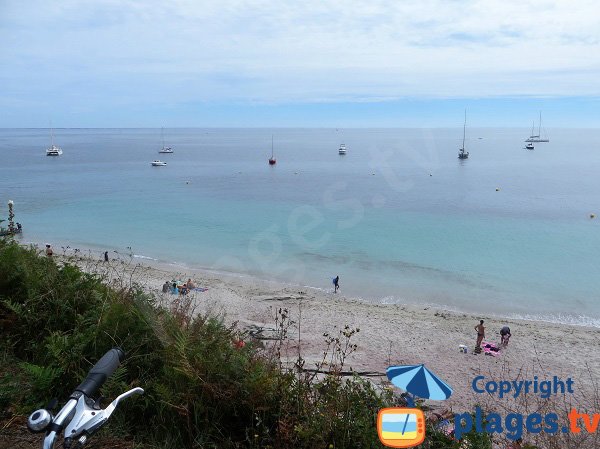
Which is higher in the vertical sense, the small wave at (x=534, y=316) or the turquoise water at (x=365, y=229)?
the turquoise water at (x=365, y=229)

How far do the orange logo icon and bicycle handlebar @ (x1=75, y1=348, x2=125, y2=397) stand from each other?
59.3 inches

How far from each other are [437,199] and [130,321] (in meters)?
48.4

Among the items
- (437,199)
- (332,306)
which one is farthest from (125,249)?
(437,199)

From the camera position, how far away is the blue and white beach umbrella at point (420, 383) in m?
6.07

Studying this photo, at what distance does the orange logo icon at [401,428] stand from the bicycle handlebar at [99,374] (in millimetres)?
1506

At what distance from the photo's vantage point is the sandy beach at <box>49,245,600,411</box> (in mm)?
12242

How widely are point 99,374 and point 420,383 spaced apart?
473 cm

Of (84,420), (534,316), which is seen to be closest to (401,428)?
(84,420)

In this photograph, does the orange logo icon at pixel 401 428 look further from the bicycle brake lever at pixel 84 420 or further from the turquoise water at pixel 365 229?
the turquoise water at pixel 365 229

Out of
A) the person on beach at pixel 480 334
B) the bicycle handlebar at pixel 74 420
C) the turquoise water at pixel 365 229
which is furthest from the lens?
the turquoise water at pixel 365 229

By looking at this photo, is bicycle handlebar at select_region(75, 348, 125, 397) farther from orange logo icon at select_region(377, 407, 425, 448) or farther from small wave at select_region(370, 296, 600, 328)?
small wave at select_region(370, 296, 600, 328)

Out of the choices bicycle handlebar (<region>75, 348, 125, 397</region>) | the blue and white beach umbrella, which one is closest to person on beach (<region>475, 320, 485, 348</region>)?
the blue and white beach umbrella

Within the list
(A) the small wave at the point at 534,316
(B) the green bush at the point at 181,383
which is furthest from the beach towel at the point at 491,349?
(B) the green bush at the point at 181,383

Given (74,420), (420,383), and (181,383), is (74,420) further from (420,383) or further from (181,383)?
(420,383)
